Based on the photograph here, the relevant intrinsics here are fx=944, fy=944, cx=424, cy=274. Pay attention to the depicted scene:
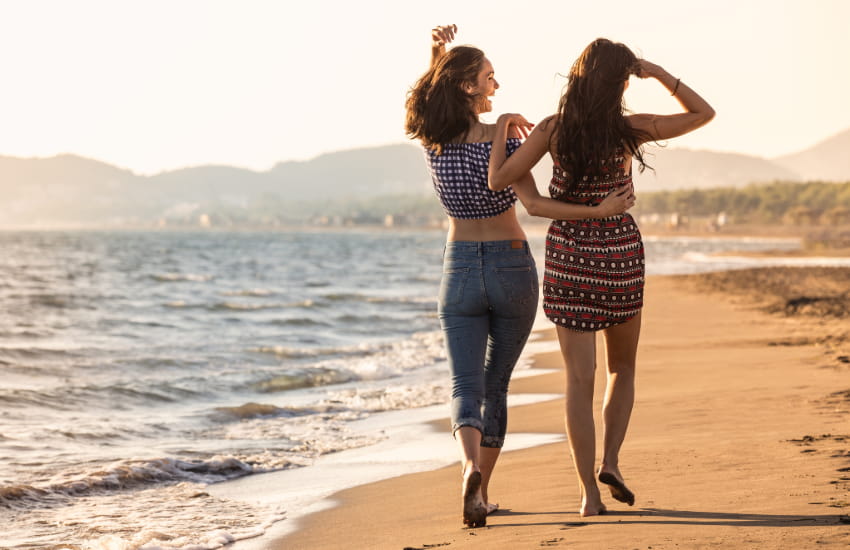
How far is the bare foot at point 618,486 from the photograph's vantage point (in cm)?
361

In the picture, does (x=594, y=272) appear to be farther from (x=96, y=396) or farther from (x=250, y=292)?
(x=250, y=292)

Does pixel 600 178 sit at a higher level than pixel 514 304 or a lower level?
higher

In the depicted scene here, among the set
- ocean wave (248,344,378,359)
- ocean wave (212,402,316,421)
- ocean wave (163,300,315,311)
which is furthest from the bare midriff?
ocean wave (163,300,315,311)

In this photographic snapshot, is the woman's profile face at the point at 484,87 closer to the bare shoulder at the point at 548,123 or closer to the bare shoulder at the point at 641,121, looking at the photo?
the bare shoulder at the point at 548,123

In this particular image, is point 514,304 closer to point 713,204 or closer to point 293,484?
point 293,484

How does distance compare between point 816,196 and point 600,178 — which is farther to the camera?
point 816,196

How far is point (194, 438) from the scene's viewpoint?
23.0ft

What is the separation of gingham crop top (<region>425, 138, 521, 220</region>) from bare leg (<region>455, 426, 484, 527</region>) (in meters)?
0.84

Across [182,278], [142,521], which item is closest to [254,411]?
[142,521]

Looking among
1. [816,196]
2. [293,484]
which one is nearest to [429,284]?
[293,484]

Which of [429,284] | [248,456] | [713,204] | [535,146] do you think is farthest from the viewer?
[713,204]

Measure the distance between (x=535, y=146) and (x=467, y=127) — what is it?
303 mm

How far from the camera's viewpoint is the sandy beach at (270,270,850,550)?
3.26 meters

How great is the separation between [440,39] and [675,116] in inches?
41.0
